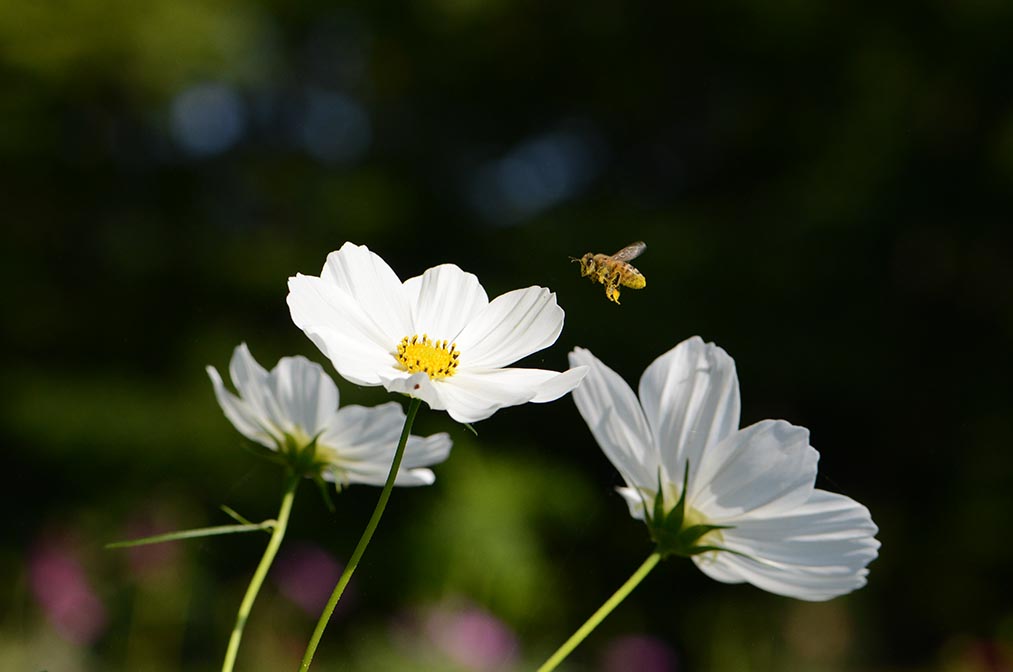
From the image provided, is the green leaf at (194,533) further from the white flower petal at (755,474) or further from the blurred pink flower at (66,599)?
the blurred pink flower at (66,599)

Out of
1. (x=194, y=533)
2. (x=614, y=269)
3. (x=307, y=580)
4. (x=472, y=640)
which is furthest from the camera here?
(x=307, y=580)

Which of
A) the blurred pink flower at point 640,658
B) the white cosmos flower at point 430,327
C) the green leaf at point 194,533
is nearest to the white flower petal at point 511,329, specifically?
the white cosmos flower at point 430,327

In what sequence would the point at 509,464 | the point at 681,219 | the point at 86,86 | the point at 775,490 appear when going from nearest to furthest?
the point at 775,490 < the point at 509,464 < the point at 681,219 < the point at 86,86

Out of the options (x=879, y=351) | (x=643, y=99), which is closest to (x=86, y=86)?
(x=643, y=99)

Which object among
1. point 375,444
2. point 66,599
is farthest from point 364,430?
point 66,599

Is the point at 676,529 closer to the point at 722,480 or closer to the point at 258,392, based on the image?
the point at 722,480

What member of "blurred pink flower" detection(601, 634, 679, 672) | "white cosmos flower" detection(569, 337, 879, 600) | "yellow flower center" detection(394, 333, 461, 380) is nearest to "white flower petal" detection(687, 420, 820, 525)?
"white cosmos flower" detection(569, 337, 879, 600)

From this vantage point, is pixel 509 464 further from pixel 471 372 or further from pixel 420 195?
pixel 471 372
